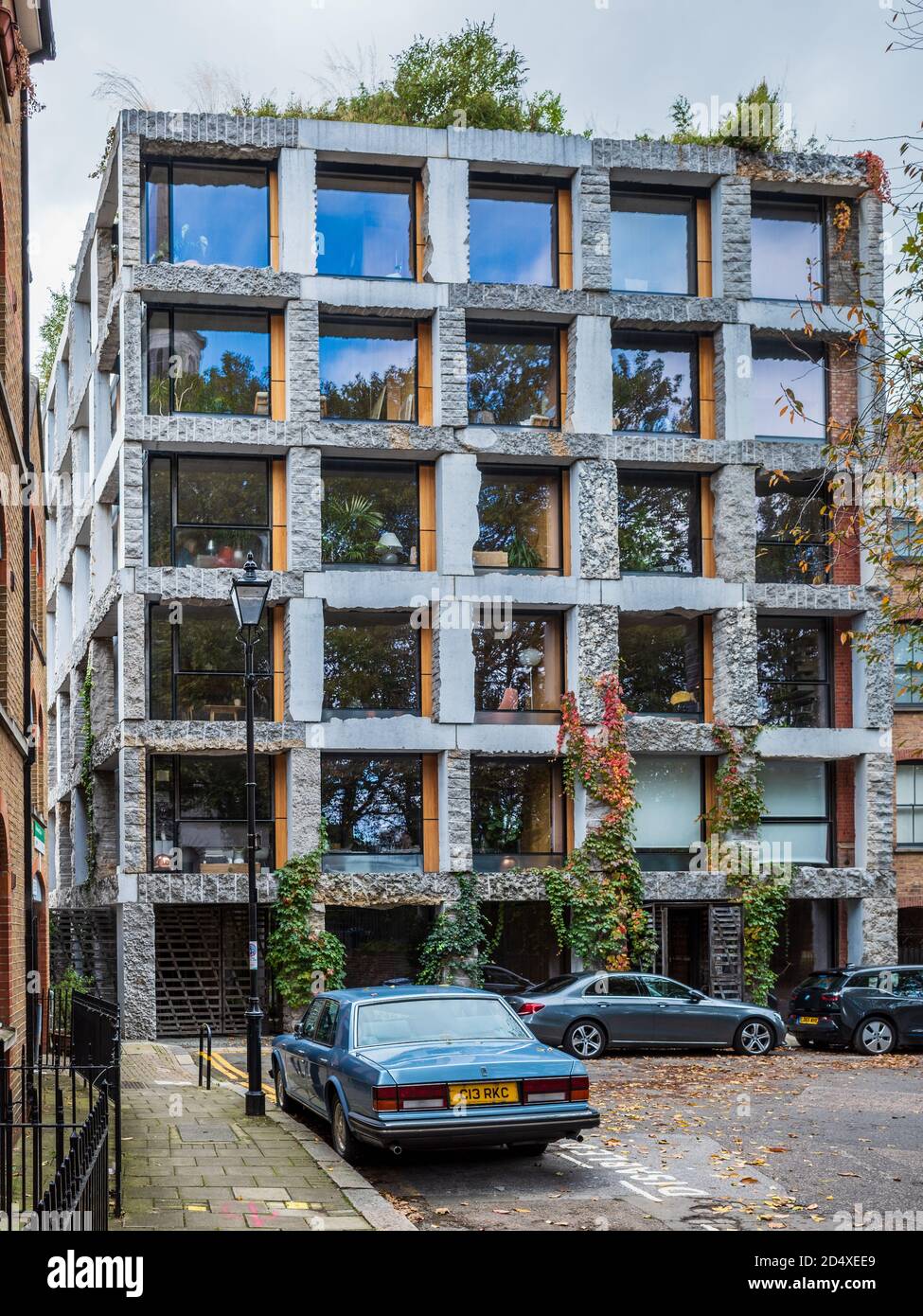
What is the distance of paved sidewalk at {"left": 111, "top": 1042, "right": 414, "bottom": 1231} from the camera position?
984 cm

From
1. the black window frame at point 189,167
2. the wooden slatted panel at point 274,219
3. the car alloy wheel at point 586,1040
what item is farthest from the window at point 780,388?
the car alloy wheel at point 586,1040

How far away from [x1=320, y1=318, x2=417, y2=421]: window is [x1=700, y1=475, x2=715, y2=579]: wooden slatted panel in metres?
6.53

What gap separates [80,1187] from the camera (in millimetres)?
5949

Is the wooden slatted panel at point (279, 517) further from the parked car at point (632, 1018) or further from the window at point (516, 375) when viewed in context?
the parked car at point (632, 1018)

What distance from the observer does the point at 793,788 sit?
109ft

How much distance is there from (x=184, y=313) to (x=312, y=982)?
1378 centimetres

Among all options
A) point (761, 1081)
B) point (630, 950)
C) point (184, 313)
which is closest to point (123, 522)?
point (184, 313)

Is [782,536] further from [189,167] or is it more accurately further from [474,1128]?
[474,1128]

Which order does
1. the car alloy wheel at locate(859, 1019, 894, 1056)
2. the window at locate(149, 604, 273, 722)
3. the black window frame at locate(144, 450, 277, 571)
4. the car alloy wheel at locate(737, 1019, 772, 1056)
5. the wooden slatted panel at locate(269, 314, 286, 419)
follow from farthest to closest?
the wooden slatted panel at locate(269, 314, 286, 419) → the black window frame at locate(144, 450, 277, 571) → the window at locate(149, 604, 273, 722) → the car alloy wheel at locate(859, 1019, 894, 1056) → the car alloy wheel at locate(737, 1019, 772, 1056)

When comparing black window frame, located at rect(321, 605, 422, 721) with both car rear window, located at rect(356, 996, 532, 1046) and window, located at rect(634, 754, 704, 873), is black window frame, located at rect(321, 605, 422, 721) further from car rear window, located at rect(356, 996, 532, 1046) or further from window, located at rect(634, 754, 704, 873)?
car rear window, located at rect(356, 996, 532, 1046)

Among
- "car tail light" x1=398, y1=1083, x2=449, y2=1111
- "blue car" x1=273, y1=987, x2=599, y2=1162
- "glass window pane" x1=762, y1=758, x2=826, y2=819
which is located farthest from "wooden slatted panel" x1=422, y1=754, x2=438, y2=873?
"car tail light" x1=398, y1=1083, x2=449, y2=1111

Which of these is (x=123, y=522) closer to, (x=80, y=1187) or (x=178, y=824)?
(x=178, y=824)

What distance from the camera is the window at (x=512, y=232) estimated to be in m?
32.7

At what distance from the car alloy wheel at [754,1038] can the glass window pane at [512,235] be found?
1671cm
